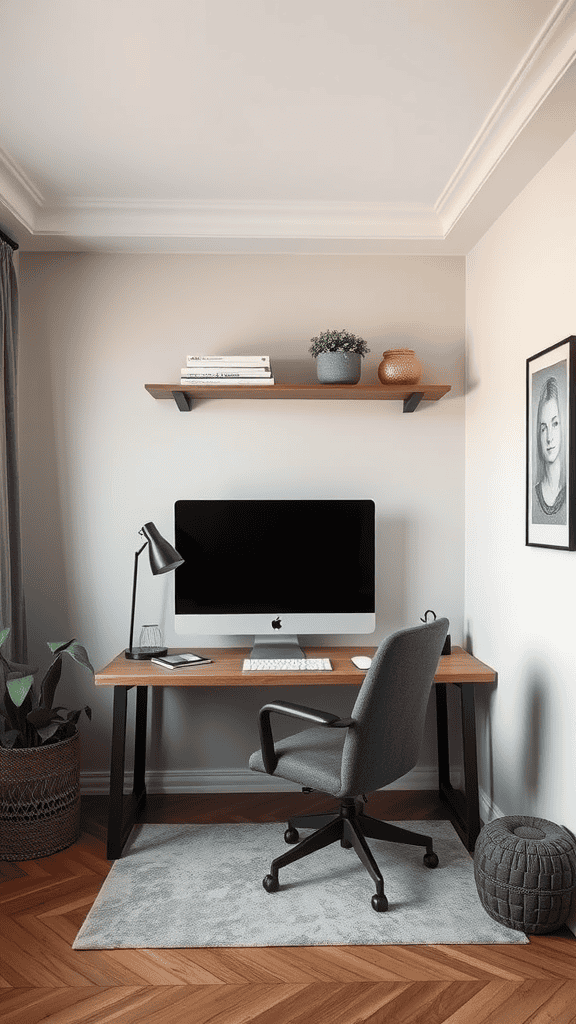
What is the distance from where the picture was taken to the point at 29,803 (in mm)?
2830

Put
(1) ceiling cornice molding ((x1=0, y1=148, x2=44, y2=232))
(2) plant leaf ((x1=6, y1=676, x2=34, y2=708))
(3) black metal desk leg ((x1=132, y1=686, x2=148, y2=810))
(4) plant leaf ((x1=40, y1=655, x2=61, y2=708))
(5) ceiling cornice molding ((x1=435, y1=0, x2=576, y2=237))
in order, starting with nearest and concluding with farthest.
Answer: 1. (5) ceiling cornice molding ((x1=435, y1=0, x2=576, y2=237))
2. (2) plant leaf ((x1=6, y1=676, x2=34, y2=708))
3. (1) ceiling cornice molding ((x1=0, y1=148, x2=44, y2=232))
4. (4) plant leaf ((x1=40, y1=655, x2=61, y2=708))
5. (3) black metal desk leg ((x1=132, y1=686, x2=148, y2=810))

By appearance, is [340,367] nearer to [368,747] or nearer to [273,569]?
[273,569]

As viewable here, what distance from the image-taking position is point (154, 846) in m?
2.93

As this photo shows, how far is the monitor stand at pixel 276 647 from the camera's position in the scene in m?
3.14

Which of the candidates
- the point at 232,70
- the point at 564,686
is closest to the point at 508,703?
the point at 564,686

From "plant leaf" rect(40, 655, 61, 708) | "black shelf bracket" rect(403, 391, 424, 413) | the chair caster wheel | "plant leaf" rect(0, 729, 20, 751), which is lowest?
the chair caster wheel

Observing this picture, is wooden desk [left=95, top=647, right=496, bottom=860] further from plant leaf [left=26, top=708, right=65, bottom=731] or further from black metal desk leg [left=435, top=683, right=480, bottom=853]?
plant leaf [left=26, top=708, right=65, bottom=731]

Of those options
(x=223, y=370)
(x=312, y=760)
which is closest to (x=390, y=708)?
(x=312, y=760)

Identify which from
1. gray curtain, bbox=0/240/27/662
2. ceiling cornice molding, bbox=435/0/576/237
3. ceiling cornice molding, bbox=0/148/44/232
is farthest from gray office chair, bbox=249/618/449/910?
ceiling cornice molding, bbox=0/148/44/232

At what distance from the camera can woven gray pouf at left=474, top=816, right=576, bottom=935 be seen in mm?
2223

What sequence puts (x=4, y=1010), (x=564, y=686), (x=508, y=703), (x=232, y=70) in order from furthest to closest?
(x=508, y=703) < (x=564, y=686) < (x=232, y=70) < (x=4, y=1010)

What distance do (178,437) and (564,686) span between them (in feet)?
6.39

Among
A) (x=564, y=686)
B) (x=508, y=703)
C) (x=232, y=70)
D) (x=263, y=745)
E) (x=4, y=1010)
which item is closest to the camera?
(x=4, y=1010)

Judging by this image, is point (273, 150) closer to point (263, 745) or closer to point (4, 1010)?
point (263, 745)
